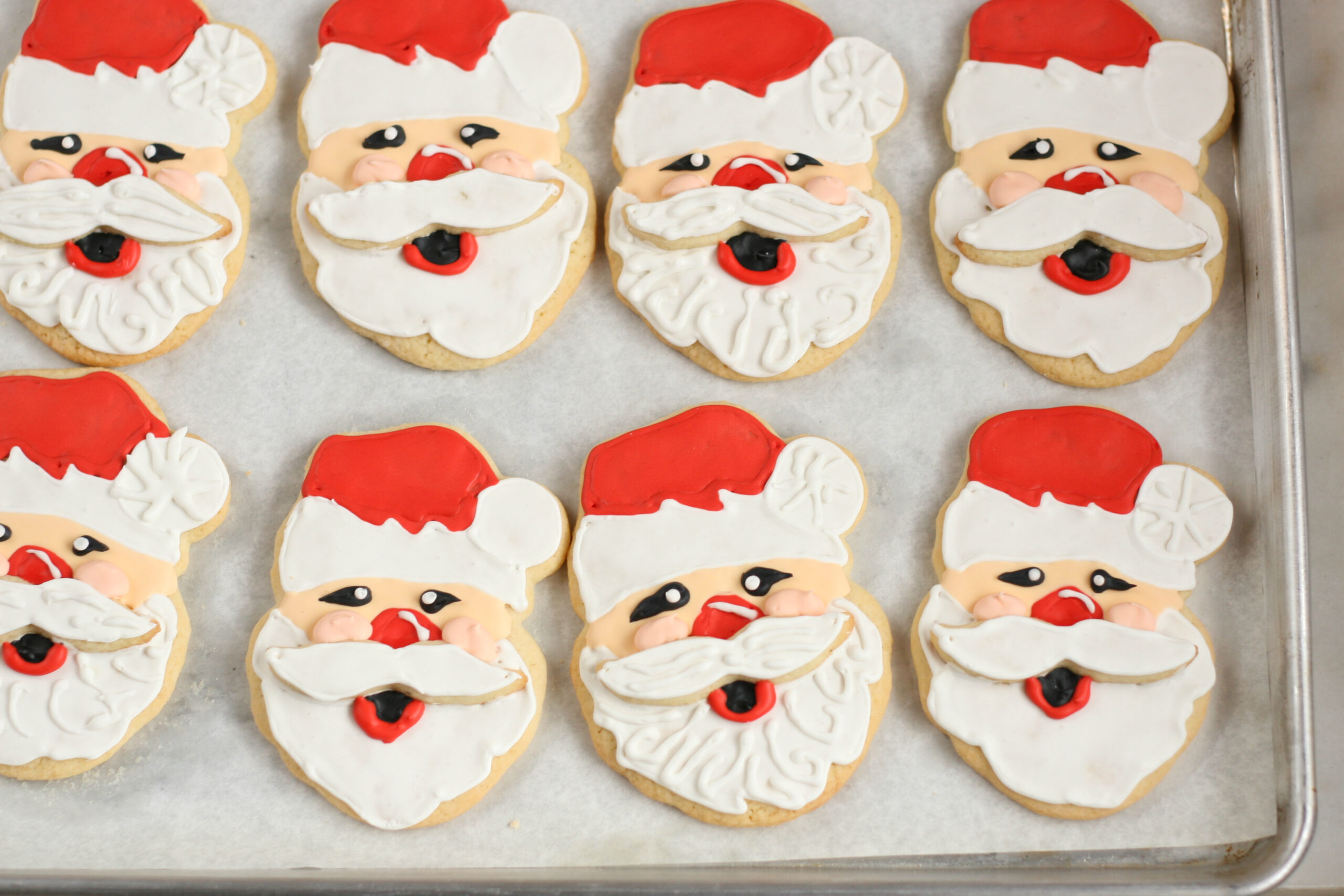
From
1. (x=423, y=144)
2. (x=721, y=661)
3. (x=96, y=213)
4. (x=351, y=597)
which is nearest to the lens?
(x=721, y=661)

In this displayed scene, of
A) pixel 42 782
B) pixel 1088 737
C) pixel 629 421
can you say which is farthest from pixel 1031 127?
pixel 42 782

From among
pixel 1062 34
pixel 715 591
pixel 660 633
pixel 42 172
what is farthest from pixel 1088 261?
pixel 42 172

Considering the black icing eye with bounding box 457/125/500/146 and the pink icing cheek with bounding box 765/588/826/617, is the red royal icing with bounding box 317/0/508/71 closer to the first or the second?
the black icing eye with bounding box 457/125/500/146

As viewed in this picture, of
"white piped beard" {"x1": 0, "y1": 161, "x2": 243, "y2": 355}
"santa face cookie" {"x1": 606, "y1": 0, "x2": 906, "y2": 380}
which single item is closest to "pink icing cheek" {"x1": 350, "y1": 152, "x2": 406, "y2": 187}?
"white piped beard" {"x1": 0, "y1": 161, "x2": 243, "y2": 355}

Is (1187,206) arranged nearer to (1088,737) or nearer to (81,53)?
(1088,737)

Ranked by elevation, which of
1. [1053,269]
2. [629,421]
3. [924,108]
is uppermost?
[924,108]

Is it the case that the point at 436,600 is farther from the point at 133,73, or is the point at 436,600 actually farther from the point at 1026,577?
the point at 133,73
